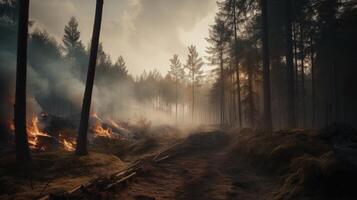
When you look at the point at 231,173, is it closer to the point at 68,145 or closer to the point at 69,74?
the point at 68,145

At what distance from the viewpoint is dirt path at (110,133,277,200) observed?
8.23m

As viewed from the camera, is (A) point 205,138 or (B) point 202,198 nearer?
(B) point 202,198

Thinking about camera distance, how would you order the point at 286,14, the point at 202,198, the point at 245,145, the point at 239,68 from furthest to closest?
1. the point at 239,68
2. the point at 286,14
3. the point at 245,145
4. the point at 202,198

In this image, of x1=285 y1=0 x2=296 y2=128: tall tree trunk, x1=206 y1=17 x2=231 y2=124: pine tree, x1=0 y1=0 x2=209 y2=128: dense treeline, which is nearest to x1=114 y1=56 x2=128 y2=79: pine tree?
x1=0 y1=0 x2=209 y2=128: dense treeline

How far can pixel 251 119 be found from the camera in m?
32.2

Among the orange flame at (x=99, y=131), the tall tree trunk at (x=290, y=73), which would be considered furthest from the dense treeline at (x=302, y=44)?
the orange flame at (x=99, y=131)

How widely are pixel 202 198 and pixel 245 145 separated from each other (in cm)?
773

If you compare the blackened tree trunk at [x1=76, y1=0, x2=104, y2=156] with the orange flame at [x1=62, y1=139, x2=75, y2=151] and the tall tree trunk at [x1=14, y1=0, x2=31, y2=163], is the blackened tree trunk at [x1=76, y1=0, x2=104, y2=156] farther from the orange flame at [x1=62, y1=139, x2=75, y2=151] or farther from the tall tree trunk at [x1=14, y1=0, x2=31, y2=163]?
the orange flame at [x1=62, y1=139, x2=75, y2=151]

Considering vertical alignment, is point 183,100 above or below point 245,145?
above

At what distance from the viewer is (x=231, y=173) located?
11.4 metres

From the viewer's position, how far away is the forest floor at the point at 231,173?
613cm

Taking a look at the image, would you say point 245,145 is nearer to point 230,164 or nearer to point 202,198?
point 230,164

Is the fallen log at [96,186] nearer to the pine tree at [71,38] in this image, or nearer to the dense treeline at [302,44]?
the dense treeline at [302,44]

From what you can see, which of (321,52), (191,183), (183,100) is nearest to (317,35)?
(321,52)
